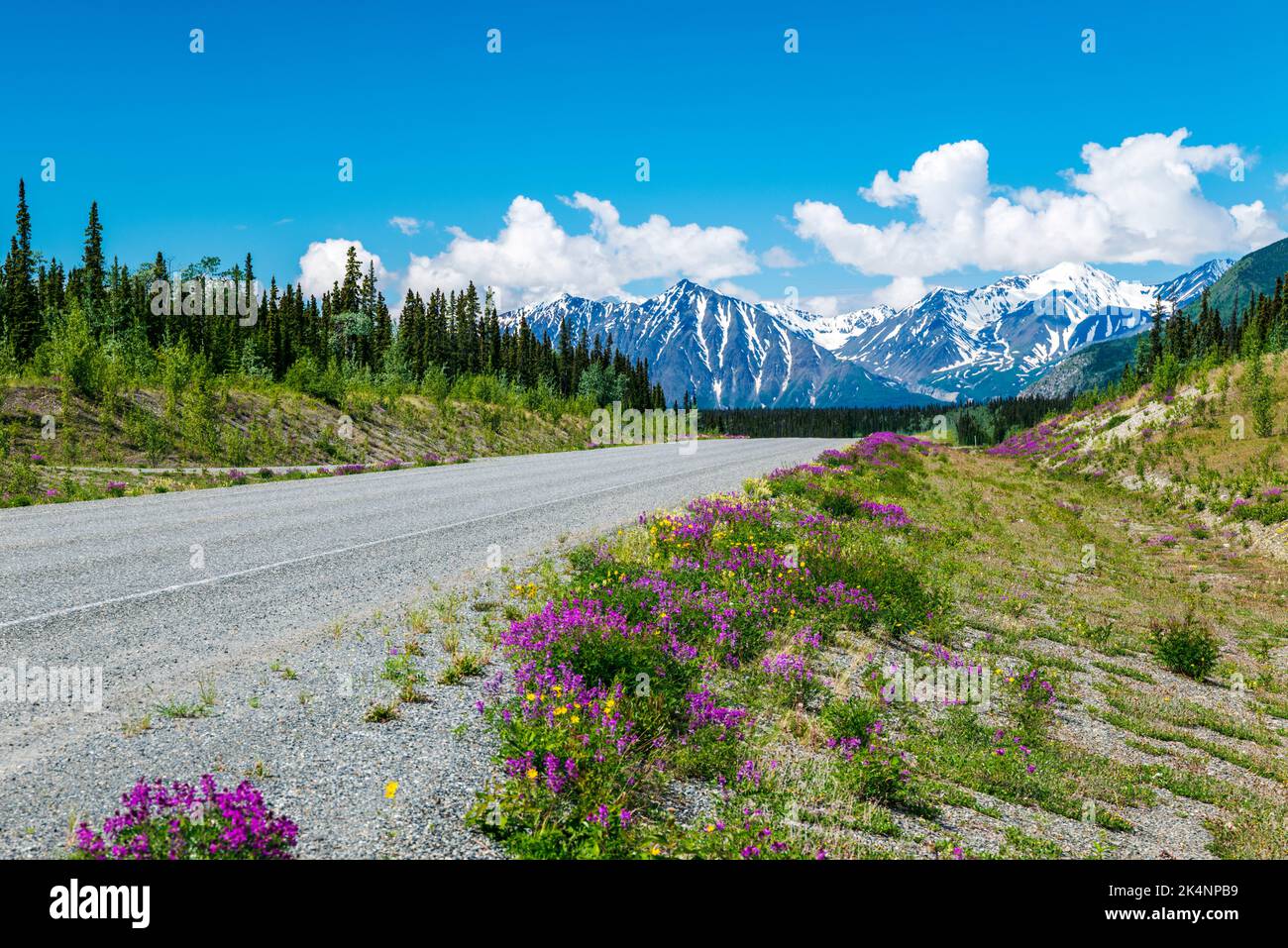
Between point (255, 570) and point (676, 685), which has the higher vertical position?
point (255, 570)

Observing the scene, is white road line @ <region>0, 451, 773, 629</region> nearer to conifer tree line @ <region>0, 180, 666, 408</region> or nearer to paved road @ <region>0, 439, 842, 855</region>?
paved road @ <region>0, 439, 842, 855</region>

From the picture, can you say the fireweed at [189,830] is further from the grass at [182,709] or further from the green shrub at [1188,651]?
the green shrub at [1188,651]

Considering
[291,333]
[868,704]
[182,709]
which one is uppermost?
[291,333]

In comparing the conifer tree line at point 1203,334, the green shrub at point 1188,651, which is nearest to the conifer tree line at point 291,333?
the green shrub at point 1188,651

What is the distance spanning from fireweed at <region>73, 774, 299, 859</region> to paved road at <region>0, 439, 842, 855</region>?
1.45 feet

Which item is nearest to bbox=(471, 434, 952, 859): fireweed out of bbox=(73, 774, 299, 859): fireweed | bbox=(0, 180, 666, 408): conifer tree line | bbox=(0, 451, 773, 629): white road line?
bbox=(73, 774, 299, 859): fireweed

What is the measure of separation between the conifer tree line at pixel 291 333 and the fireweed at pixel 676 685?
22398 mm

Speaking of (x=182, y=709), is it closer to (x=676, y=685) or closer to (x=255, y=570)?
(x=676, y=685)

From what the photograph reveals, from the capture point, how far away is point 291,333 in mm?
66250

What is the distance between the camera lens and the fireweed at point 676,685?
12.2 ft

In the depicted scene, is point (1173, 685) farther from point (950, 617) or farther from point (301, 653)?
point (301, 653)

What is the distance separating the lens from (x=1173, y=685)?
30.6 ft

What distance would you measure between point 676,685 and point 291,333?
71.9 metres

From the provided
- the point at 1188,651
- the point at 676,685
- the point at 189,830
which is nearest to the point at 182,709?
the point at 189,830
